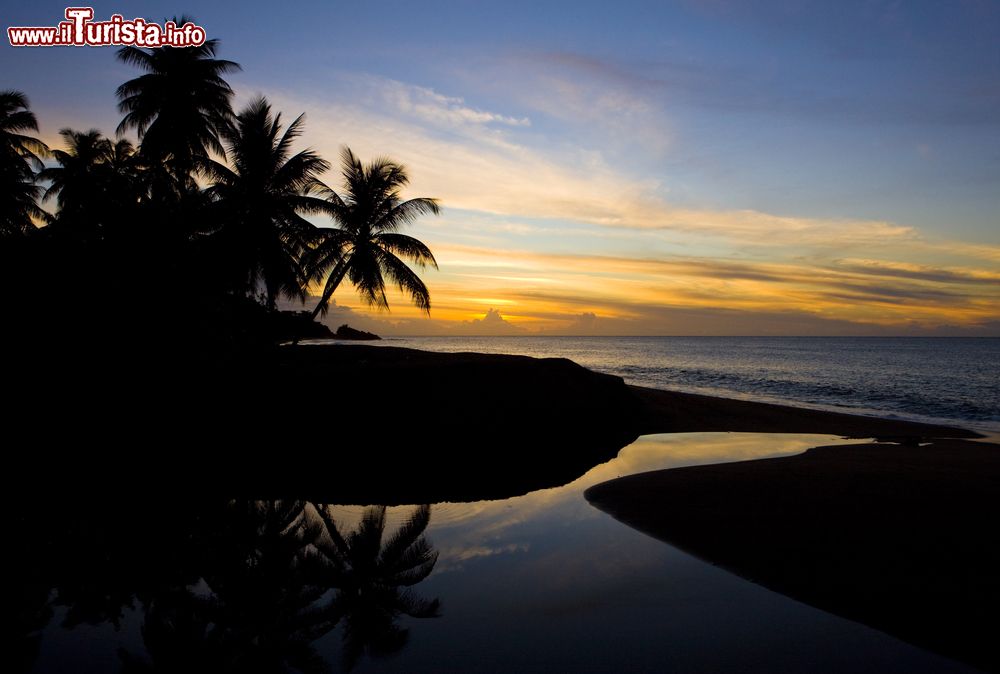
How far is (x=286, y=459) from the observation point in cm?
1282

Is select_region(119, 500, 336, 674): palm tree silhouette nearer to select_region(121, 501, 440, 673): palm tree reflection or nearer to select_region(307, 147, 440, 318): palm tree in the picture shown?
select_region(121, 501, 440, 673): palm tree reflection

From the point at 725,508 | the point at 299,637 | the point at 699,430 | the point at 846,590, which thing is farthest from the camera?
the point at 699,430

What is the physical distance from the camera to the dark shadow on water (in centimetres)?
489

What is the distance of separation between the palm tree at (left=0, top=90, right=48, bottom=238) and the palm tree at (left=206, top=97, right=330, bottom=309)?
9816mm

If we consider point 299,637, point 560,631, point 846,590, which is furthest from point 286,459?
point 846,590

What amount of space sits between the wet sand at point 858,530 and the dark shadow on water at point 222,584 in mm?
3979

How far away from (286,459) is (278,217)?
467 inches

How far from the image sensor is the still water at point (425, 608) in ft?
15.4

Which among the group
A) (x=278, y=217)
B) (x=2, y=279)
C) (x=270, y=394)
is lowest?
(x=270, y=394)

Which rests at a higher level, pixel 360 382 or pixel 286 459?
pixel 360 382

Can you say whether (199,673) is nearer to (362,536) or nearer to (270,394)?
(362,536)

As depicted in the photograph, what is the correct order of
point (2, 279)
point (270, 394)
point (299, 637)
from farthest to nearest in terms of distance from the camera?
point (270, 394), point (2, 279), point (299, 637)

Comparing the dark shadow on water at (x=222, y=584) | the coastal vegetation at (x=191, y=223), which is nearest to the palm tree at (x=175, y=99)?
the coastal vegetation at (x=191, y=223)

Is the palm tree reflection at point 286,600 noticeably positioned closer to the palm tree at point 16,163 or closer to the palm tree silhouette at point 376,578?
the palm tree silhouette at point 376,578
